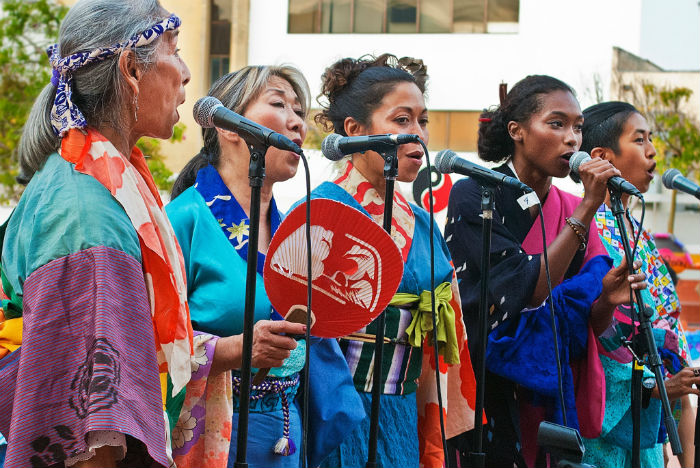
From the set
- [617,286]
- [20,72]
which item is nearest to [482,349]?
[617,286]

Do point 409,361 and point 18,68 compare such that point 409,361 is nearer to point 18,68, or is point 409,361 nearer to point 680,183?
point 680,183

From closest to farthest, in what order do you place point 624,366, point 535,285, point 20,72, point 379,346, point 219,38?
point 379,346, point 535,285, point 624,366, point 20,72, point 219,38

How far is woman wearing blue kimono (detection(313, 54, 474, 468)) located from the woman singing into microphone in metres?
0.22

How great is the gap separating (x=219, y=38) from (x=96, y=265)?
65.2 ft

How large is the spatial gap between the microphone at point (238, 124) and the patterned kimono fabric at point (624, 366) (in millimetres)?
2001

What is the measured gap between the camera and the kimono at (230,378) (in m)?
2.52

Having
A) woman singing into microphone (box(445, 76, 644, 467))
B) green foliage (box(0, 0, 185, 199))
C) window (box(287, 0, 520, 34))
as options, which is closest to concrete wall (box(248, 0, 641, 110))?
window (box(287, 0, 520, 34))

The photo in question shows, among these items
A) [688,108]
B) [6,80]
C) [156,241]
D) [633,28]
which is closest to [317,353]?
[156,241]

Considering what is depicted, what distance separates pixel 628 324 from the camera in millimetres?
3824

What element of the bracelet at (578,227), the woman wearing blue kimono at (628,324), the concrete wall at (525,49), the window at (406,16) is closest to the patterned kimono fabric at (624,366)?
the woman wearing blue kimono at (628,324)

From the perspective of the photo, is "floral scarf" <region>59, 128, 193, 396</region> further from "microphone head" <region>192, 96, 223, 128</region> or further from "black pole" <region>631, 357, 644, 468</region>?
"black pole" <region>631, 357, 644, 468</region>

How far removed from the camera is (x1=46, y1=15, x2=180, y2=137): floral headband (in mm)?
2014

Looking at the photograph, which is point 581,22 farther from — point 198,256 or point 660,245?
point 198,256

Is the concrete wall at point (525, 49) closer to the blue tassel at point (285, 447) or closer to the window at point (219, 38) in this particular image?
the window at point (219, 38)
